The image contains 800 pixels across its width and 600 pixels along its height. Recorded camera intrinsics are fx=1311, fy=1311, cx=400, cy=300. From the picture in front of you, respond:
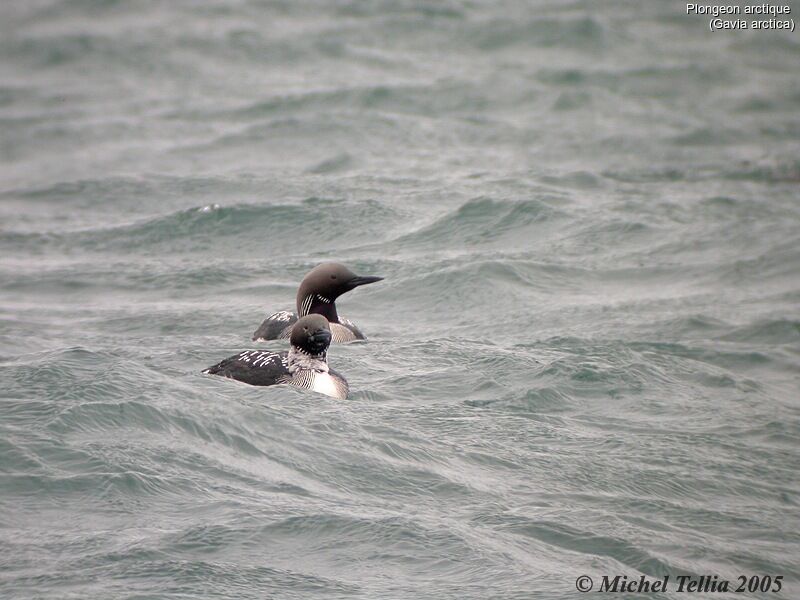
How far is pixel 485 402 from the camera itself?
29.7ft

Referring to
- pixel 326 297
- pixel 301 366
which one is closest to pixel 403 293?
pixel 326 297

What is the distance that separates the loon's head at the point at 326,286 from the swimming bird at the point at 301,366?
147 centimetres

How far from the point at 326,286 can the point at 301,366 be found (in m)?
1.63

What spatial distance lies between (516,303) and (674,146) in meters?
5.93

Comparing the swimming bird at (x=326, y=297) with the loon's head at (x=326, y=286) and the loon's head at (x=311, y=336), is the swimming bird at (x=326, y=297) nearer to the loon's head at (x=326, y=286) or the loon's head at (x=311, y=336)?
the loon's head at (x=326, y=286)

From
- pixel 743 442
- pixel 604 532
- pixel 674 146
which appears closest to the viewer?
pixel 604 532

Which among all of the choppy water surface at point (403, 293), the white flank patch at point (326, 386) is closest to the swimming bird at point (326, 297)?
the choppy water surface at point (403, 293)

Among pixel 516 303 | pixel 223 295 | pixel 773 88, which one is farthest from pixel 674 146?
pixel 223 295

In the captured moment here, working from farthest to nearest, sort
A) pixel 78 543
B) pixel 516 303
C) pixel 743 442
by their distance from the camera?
1. pixel 516 303
2. pixel 743 442
3. pixel 78 543

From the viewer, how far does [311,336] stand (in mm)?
8852

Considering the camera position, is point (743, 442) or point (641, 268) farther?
point (641, 268)

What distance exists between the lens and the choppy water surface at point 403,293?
22.7 ft

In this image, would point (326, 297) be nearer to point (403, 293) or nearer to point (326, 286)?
point (326, 286)

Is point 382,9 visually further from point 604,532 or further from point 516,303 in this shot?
point 604,532
